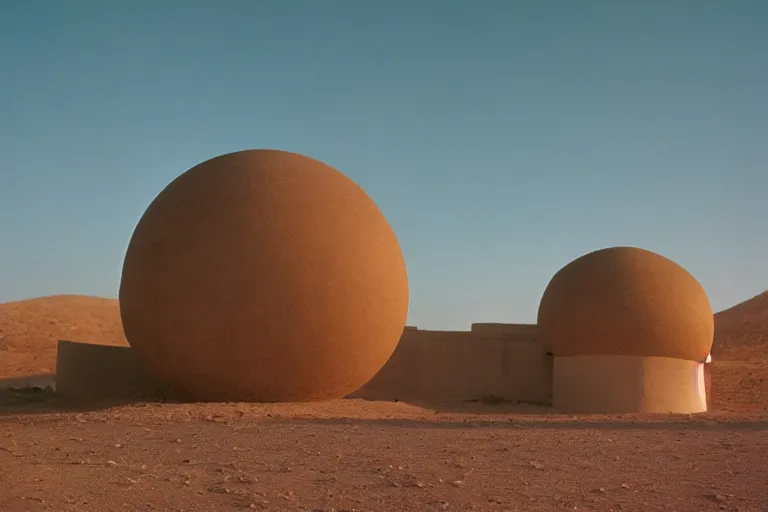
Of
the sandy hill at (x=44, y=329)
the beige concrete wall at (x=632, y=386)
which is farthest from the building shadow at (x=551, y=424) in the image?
the sandy hill at (x=44, y=329)

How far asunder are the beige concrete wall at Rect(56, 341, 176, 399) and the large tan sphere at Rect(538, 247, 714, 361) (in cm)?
769

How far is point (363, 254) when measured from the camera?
10.5m

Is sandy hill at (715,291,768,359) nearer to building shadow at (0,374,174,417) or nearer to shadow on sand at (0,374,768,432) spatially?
shadow on sand at (0,374,768,432)

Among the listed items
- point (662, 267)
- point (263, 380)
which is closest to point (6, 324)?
point (263, 380)

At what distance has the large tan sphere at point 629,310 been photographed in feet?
44.9

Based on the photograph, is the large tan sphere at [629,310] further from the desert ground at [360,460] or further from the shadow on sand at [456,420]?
the desert ground at [360,460]

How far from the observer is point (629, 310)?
1373 cm

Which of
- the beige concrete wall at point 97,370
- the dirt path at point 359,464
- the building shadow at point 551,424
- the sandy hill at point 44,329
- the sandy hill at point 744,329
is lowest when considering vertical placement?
the dirt path at point 359,464

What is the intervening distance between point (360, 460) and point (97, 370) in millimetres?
8683

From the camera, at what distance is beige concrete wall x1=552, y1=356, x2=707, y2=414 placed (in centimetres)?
1359

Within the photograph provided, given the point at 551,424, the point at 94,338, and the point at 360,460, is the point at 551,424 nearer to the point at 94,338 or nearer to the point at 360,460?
the point at 360,460

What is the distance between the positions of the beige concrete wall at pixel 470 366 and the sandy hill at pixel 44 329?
10.7 metres

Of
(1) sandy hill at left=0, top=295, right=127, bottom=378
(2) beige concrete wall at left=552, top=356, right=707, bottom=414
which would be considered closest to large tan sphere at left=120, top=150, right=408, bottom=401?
(2) beige concrete wall at left=552, top=356, right=707, bottom=414

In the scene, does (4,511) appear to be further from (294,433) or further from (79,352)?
(79,352)
